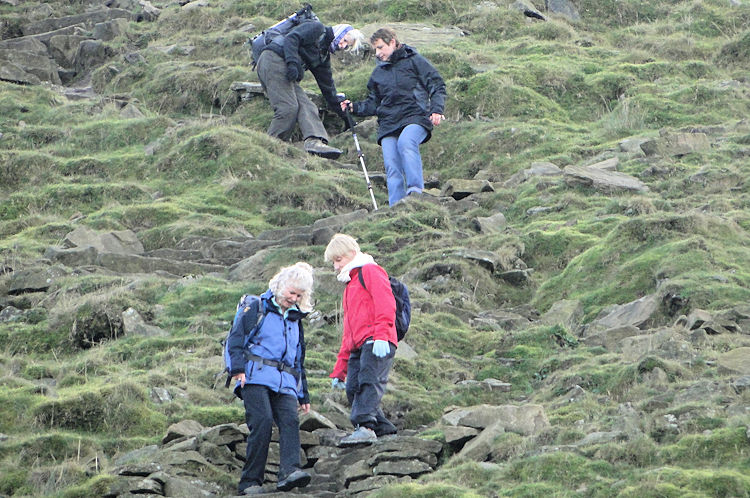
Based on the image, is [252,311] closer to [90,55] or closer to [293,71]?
[293,71]

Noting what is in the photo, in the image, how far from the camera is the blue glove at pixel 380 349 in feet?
33.1

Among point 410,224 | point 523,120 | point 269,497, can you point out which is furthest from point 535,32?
point 269,497

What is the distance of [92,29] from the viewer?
2903 cm

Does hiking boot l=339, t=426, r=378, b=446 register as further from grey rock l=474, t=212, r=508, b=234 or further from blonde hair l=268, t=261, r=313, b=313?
grey rock l=474, t=212, r=508, b=234

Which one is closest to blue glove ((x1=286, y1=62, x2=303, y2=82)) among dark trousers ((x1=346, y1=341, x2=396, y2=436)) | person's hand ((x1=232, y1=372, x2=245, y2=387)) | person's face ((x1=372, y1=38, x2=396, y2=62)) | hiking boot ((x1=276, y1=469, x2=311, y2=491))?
person's face ((x1=372, y1=38, x2=396, y2=62))

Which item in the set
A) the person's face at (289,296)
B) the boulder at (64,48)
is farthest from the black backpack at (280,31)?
the person's face at (289,296)

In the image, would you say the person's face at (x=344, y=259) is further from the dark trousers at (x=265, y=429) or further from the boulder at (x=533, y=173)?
the boulder at (x=533, y=173)

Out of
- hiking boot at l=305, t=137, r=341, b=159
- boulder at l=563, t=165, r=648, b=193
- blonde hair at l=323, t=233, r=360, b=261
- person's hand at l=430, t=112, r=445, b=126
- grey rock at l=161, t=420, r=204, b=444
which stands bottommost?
hiking boot at l=305, t=137, r=341, b=159

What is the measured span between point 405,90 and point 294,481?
976 centimetres

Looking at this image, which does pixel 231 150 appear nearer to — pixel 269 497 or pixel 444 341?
pixel 444 341

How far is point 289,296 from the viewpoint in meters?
9.62

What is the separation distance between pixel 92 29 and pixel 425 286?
56.3ft

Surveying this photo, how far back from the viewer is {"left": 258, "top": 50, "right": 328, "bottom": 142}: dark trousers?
2047cm

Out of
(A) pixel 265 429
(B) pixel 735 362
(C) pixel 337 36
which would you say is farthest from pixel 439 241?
(A) pixel 265 429
